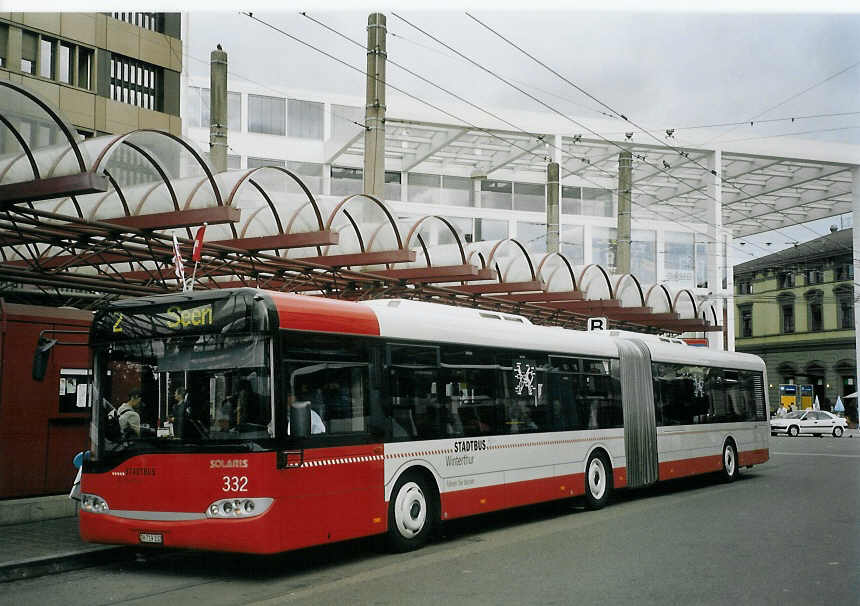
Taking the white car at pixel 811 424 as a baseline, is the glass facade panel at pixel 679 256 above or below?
above

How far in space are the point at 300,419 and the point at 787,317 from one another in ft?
208

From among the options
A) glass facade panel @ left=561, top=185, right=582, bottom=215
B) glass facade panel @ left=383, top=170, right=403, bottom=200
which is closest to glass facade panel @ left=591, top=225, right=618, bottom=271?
glass facade panel @ left=561, top=185, right=582, bottom=215

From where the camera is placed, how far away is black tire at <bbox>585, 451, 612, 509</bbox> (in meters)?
15.8

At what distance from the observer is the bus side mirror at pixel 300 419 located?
984 centimetres

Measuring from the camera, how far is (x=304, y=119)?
48.5 meters

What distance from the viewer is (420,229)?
64.8 ft

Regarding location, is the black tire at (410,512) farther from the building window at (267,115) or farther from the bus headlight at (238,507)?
the building window at (267,115)

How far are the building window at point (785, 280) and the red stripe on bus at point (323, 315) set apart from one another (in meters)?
62.4

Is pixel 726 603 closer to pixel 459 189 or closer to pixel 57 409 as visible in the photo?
pixel 57 409

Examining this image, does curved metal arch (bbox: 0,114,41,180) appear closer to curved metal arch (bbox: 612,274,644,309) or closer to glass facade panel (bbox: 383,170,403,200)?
curved metal arch (bbox: 612,274,644,309)

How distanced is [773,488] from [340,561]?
11.2 meters

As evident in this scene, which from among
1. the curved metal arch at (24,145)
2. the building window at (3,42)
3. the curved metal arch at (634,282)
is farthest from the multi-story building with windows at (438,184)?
the curved metal arch at (24,145)

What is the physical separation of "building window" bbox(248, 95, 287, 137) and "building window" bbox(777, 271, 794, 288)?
127 ft

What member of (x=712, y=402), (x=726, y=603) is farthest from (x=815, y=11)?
(x=712, y=402)
